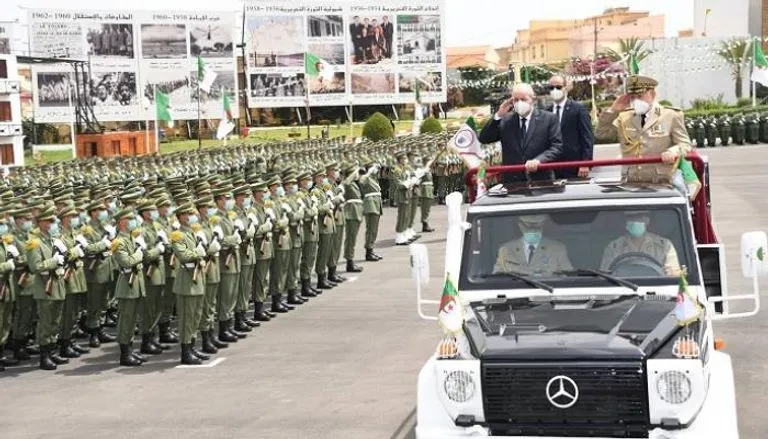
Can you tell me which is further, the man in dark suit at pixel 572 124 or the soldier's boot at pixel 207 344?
the soldier's boot at pixel 207 344

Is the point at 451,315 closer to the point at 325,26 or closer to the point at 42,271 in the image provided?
the point at 42,271

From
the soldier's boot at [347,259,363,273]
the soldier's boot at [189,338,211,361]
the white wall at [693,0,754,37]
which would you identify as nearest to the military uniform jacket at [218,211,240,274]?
the soldier's boot at [189,338,211,361]

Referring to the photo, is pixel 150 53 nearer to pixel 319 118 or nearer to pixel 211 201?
pixel 319 118

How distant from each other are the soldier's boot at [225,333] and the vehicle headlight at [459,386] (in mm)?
7608

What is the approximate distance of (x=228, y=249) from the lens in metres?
14.0

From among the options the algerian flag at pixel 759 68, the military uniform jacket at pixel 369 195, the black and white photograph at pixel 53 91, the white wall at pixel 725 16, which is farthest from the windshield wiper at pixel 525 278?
the white wall at pixel 725 16

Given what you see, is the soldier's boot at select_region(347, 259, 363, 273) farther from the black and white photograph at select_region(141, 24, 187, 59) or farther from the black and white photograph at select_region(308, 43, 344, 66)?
the black and white photograph at select_region(308, 43, 344, 66)

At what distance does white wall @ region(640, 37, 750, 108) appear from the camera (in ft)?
262

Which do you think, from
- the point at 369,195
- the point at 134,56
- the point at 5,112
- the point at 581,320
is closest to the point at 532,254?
the point at 581,320

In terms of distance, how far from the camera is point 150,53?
63969 mm

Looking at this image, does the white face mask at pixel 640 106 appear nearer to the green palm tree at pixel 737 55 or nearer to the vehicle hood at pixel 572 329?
the vehicle hood at pixel 572 329

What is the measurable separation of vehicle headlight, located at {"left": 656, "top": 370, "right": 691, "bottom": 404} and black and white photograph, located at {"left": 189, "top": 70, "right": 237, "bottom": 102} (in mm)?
59325

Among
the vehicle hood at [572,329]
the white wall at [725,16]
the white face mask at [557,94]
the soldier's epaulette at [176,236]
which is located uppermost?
the white wall at [725,16]

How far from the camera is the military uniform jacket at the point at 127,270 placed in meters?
13.1
